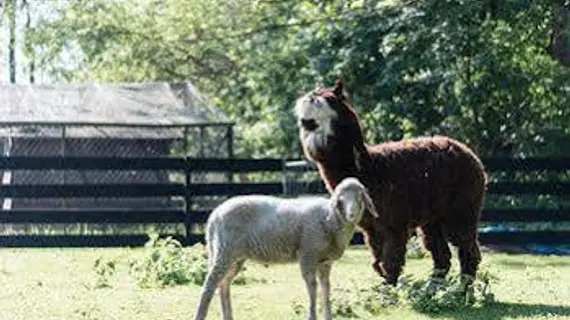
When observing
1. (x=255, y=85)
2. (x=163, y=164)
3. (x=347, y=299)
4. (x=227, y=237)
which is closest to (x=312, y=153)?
(x=347, y=299)

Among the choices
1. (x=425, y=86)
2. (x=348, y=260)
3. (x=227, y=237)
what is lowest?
(x=348, y=260)

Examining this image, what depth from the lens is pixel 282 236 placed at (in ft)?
28.2

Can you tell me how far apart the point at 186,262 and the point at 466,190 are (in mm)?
3428

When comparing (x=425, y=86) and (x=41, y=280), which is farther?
(x=425, y=86)

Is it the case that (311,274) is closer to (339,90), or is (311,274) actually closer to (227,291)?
(227,291)

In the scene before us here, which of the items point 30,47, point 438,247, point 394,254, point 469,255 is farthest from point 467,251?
point 30,47

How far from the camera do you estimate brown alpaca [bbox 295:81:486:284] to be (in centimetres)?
1061

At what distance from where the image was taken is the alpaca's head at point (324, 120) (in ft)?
34.5

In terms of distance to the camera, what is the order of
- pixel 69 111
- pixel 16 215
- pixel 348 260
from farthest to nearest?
pixel 69 111, pixel 16 215, pixel 348 260

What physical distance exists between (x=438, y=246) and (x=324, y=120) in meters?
1.77

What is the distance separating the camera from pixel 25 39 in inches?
1430

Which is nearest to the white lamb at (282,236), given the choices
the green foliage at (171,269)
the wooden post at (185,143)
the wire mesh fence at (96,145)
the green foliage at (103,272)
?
the green foliage at (171,269)

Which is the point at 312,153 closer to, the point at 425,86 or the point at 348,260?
the point at 348,260

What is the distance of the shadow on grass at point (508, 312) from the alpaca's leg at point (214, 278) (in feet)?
7.50
